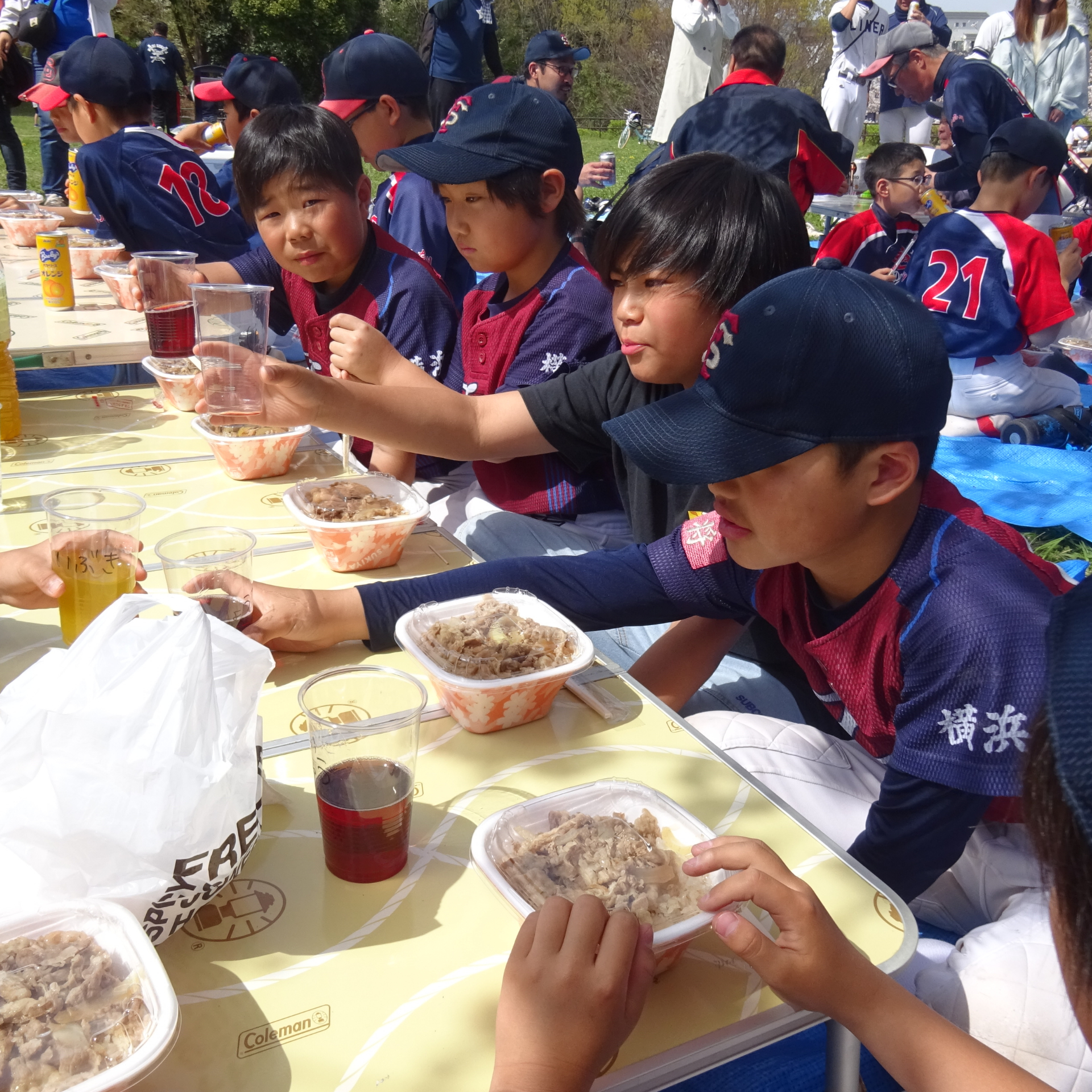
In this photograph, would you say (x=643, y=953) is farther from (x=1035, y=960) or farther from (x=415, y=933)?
(x=1035, y=960)

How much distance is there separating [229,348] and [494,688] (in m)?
1.16

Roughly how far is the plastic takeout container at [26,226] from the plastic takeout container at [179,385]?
9.27 feet

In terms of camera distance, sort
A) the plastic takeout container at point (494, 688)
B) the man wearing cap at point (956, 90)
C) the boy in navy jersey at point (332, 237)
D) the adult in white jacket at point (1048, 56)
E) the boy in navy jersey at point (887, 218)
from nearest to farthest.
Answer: the plastic takeout container at point (494, 688), the boy in navy jersey at point (332, 237), the boy in navy jersey at point (887, 218), the man wearing cap at point (956, 90), the adult in white jacket at point (1048, 56)

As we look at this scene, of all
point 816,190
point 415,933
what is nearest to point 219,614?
point 415,933

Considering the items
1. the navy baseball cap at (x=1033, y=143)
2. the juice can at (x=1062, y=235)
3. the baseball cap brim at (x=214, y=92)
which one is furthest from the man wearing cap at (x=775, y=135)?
the baseball cap brim at (x=214, y=92)

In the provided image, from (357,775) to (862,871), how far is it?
2.13ft

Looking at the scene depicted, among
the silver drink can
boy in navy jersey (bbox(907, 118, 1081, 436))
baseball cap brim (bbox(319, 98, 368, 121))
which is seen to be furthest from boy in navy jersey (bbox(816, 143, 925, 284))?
baseball cap brim (bbox(319, 98, 368, 121))

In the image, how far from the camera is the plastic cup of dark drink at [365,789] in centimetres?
112

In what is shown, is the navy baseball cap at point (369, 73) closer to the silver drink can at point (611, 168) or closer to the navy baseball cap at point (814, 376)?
the silver drink can at point (611, 168)

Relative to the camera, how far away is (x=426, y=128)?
→ 4.70 metres

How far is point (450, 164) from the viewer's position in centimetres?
279

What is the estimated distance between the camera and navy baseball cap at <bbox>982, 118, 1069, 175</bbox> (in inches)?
209

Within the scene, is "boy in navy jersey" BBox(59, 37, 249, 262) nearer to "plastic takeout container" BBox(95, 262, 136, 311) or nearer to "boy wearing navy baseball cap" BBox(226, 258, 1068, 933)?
"plastic takeout container" BBox(95, 262, 136, 311)

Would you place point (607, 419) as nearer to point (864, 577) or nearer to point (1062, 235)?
point (864, 577)
